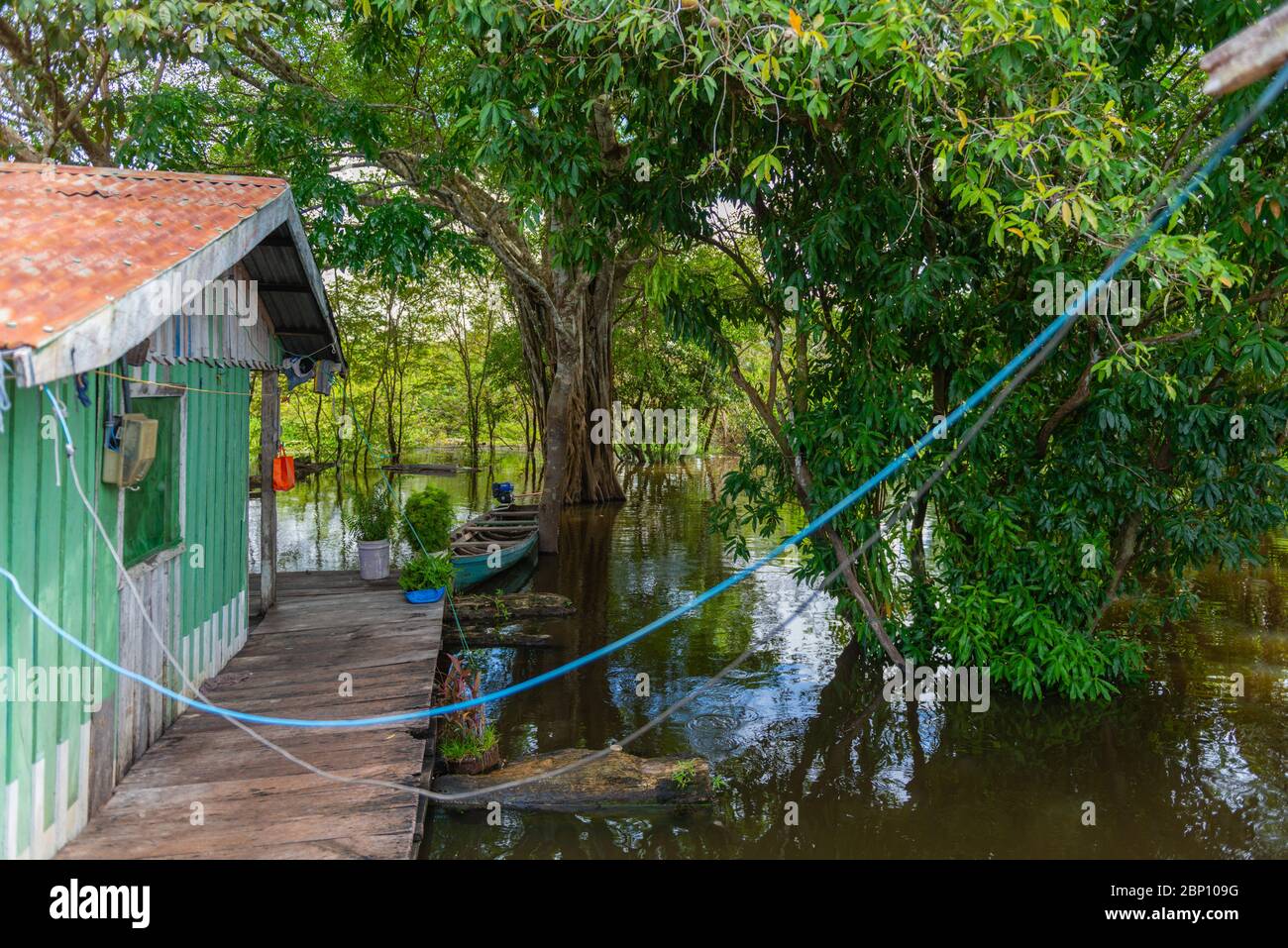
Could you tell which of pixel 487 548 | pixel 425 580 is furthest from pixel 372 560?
pixel 487 548

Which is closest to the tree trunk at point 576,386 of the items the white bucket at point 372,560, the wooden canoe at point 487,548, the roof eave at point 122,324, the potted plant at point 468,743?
the wooden canoe at point 487,548

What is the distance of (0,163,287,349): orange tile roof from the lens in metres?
3.56

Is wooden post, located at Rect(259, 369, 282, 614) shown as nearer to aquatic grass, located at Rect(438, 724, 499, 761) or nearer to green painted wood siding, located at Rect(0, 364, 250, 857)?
green painted wood siding, located at Rect(0, 364, 250, 857)

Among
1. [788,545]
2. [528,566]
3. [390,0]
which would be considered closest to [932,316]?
[390,0]

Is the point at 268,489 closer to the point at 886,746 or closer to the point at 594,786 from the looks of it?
the point at 594,786

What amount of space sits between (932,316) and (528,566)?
838cm

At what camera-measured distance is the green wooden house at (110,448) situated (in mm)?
3869

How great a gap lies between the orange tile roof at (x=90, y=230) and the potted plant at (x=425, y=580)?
481 centimetres

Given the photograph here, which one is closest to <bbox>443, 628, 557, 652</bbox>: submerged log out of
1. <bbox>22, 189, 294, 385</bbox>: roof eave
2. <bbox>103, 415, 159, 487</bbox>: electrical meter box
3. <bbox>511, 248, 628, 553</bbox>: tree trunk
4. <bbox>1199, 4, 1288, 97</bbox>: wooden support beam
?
<bbox>511, 248, 628, 553</bbox>: tree trunk

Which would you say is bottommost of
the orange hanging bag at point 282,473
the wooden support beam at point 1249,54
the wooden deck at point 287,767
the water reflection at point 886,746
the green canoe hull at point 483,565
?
the water reflection at point 886,746

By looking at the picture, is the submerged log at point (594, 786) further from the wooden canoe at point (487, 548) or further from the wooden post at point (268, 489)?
the wooden canoe at point (487, 548)

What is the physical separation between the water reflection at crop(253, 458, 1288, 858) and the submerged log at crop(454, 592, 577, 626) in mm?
370

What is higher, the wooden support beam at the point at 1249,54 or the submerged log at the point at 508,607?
the wooden support beam at the point at 1249,54

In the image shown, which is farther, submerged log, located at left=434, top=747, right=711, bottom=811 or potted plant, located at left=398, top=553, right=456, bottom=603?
potted plant, located at left=398, top=553, right=456, bottom=603
